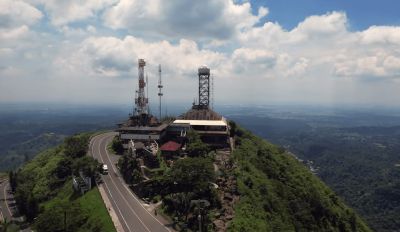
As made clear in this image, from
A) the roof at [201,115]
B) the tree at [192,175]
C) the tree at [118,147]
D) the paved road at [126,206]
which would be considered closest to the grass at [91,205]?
the paved road at [126,206]

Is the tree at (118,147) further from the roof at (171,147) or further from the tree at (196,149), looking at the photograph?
the tree at (196,149)

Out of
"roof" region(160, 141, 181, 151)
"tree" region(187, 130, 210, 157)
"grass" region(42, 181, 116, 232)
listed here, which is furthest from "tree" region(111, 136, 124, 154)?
"tree" region(187, 130, 210, 157)

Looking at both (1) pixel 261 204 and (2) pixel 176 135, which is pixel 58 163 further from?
(1) pixel 261 204

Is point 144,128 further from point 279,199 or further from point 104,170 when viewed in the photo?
point 279,199

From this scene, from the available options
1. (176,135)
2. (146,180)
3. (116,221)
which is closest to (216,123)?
(176,135)

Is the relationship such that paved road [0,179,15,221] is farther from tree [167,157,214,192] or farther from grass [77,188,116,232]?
tree [167,157,214,192]
